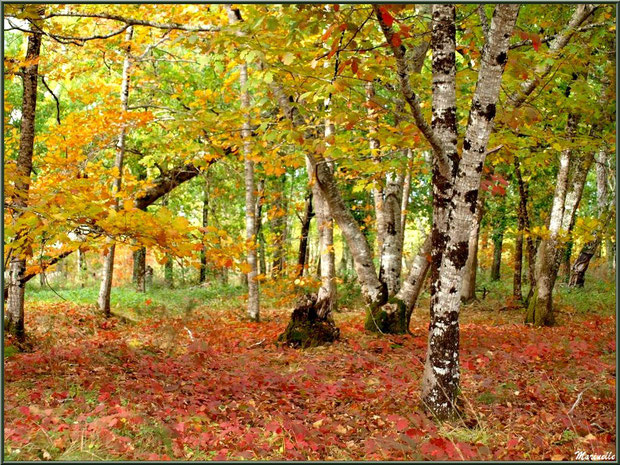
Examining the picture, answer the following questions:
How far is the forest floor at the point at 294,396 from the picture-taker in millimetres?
4645

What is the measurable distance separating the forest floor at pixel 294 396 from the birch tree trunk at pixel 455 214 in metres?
0.51

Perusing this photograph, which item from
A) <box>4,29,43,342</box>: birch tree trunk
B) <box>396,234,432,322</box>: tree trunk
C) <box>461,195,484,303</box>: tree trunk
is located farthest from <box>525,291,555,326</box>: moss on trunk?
<box>4,29,43,342</box>: birch tree trunk

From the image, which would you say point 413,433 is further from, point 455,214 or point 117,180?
point 117,180

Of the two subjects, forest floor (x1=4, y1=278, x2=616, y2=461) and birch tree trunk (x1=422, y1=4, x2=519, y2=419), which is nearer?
forest floor (x1=4, y1=278, x2=616, y2=461)

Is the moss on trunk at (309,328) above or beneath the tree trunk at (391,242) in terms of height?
beneath

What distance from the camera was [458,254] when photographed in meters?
5.36

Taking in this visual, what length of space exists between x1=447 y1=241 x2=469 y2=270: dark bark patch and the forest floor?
154 centimetres

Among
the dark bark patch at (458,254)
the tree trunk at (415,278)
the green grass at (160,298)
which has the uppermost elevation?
the dark bark patch at (458,254)

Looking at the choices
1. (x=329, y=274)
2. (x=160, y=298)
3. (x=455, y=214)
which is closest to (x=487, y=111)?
(x=455, y=214)

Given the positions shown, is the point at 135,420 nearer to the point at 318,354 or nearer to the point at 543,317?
the point at 318,354

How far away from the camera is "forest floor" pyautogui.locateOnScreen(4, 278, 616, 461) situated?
464cm

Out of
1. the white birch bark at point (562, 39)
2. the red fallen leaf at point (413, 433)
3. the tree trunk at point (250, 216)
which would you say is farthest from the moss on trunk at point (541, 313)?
the red fallen leaf at point (413, 433)

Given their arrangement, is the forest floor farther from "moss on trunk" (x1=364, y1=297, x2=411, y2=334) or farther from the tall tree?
the tall tree

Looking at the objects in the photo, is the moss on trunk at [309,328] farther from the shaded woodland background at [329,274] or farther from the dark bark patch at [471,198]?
the dark bark patch at [471,198]
